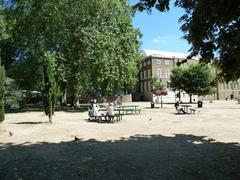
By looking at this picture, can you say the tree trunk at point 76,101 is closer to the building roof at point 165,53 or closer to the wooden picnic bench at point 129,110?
the wooden picnic bench at point 129,110

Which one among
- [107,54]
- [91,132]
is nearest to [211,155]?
[91,132]

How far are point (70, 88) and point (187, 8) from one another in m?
36.2

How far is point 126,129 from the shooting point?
1769 centimetres

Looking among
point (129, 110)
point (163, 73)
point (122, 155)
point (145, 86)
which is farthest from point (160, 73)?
point (122, 155)

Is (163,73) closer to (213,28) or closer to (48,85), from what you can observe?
(48,85)

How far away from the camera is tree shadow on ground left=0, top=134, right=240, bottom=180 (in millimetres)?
8300

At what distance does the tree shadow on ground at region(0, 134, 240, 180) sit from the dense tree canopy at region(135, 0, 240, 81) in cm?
271

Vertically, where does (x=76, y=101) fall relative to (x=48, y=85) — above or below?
below

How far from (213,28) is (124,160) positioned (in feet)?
15.0

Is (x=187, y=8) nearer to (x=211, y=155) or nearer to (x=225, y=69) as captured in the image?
(x=225, y=69)

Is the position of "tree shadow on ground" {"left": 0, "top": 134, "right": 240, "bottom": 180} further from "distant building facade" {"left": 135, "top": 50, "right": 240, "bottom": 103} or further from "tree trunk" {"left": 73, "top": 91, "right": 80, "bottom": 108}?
"distant building facade" {"left": 135, "top": 50, "right": 240, "bottom": 103}

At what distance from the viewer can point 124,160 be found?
9.91 m

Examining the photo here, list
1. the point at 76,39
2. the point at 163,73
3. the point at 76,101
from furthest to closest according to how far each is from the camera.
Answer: the point at 163,73 < the point at 76,101 < the point at 76,39

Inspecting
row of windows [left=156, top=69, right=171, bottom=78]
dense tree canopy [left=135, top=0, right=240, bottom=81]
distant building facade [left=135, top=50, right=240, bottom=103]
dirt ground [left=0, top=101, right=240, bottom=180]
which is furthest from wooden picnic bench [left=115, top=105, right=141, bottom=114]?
row of windows [left=156, top=69, right=171, bottom=78]
